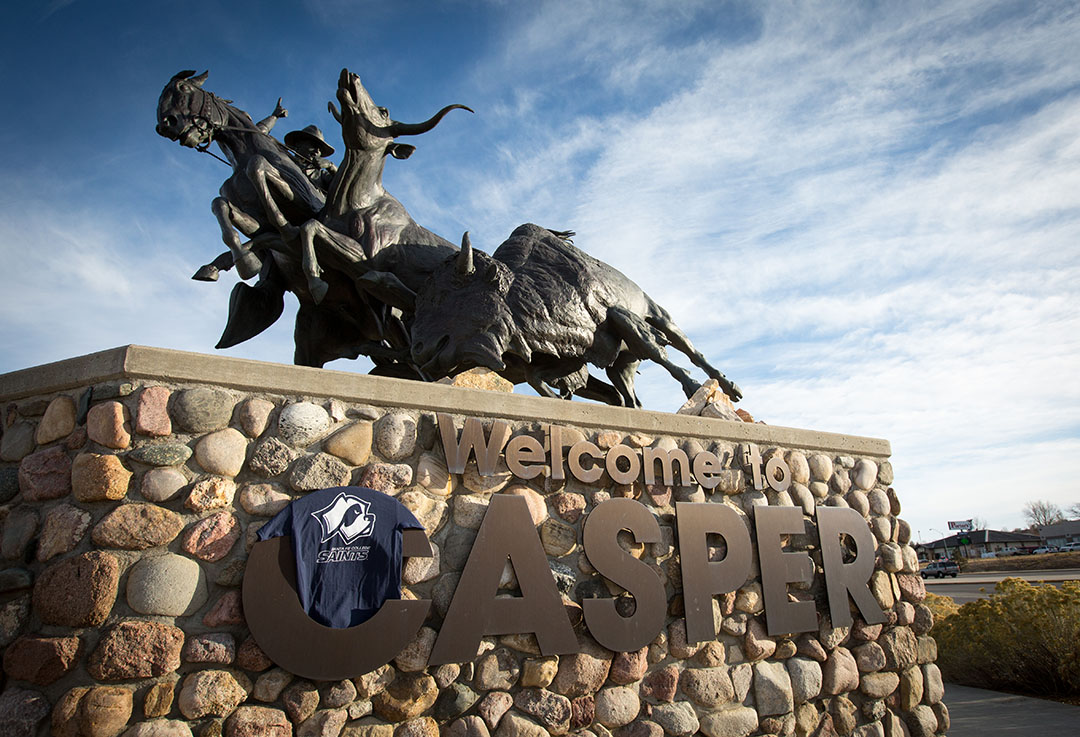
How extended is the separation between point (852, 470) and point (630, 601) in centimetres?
277

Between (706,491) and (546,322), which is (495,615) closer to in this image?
(706,491)

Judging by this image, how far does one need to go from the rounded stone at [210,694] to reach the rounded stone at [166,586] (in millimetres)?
303

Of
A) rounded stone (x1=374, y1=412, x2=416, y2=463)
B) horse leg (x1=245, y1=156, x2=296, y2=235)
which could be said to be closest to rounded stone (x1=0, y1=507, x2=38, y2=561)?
rounded stone (x1=374, y1=412, x2=416, y2=463)

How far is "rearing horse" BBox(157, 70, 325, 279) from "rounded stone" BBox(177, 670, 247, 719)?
5063 millimetres

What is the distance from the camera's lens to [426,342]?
7.71 m

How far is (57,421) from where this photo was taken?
399cm

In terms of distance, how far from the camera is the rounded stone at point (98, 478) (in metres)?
3.73

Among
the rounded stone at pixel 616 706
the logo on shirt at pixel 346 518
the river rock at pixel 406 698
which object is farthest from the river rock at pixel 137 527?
the rounded stone at pixel 616 706

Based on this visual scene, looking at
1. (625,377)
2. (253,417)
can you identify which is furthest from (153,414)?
(625,377)

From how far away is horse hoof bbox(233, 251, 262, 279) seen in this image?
772cm

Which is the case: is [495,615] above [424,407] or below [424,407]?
below

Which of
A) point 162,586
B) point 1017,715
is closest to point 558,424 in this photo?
point 162,586

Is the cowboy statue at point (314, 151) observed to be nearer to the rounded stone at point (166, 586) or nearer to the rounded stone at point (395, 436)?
the rounded stone at point (395, 436)

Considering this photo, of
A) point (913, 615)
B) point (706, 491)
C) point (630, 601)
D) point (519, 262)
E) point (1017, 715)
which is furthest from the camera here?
point (519, 262)
